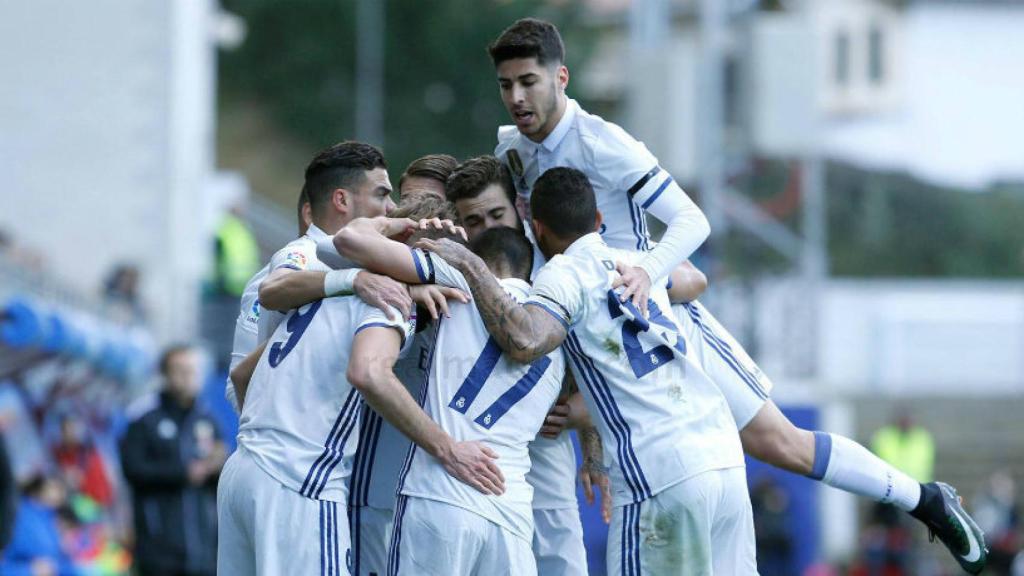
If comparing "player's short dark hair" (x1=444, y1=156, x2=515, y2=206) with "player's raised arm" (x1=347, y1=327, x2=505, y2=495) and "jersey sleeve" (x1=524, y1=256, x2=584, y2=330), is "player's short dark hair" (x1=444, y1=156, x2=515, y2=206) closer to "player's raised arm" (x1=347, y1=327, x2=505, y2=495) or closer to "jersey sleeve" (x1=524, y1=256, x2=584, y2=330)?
"jersey sleeve" (x1=524, y1=256, x2=584, y2=330)

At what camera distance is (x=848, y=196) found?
41219 mm

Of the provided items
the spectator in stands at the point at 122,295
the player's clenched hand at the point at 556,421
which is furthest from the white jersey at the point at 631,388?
the spectator in stands at the point at 122,295

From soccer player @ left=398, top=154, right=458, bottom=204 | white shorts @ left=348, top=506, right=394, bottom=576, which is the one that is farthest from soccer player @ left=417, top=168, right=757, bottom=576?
white shorts @ left=348, top=506, right=394, bottom=576

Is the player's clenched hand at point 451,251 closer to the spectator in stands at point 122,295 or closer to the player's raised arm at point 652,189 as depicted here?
the player's raised arm at point 652,189

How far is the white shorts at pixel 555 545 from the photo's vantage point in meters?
7.40

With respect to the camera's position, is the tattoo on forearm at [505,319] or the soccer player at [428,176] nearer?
the tattoo on forearm at [505,319]

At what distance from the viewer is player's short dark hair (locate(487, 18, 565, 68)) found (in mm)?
7160

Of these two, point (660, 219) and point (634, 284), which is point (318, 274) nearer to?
point (634, 284)

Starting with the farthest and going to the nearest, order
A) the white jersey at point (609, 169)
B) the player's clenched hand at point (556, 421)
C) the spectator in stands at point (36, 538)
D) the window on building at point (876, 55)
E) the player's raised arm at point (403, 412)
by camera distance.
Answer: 1. the window on building at point (876, 55)
2. the spectator in stands at point (36, 538)
3. the player's clenched hand at point (556, 421)
4. the white jersey at point (609, 169)
5. the player's raised arm at point (403, 412)

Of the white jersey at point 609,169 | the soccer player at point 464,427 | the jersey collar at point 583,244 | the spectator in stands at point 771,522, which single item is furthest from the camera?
the spectator in stands at point 771,522

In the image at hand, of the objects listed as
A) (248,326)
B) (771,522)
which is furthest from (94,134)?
(248,326)

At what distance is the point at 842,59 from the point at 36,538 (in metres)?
40.4

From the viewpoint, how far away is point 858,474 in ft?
24.6

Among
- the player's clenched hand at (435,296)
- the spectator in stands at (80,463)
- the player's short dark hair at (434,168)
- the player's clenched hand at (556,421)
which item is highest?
the player's short dark hair at (434,168)
